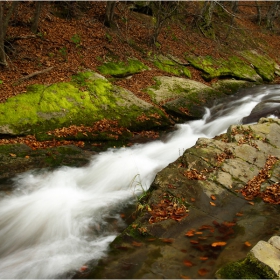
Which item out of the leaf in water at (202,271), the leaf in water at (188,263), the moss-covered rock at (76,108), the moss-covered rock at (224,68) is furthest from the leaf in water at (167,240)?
the moss-covered rock at (224,68)

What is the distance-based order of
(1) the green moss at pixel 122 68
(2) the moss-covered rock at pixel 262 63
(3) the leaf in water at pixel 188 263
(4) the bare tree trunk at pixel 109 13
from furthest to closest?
(2) the moss-covered rock at pixel 262 63 < (4) the bare tree trunk at pixel 109 13 < (1) the green moss at pixel 122 68 < (3) the leaf in water at pixel 188 263

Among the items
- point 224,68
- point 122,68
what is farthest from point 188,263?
point 224,68

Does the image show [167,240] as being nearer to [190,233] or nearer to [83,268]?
[190,233]

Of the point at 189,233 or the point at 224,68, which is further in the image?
the point at 224,68

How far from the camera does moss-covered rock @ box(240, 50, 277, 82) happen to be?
18.5m

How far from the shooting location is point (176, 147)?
952cm

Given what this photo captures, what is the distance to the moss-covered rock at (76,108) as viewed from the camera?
8.09 m

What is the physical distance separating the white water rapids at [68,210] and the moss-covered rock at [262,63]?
12.7 meters

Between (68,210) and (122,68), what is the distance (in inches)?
323

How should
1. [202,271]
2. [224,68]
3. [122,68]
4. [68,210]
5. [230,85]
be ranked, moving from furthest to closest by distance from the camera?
[224,68]
[230,85]
[122,68]
[68,210]
[202,271]

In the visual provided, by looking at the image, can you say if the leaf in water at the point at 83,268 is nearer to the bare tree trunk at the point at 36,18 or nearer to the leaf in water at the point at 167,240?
the leaf in water at the point at 167,240

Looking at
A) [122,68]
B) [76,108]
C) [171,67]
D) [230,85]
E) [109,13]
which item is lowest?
[230,85]

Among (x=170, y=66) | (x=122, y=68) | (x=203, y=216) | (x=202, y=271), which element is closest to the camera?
(x=202, y=271)

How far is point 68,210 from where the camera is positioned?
5.99m
